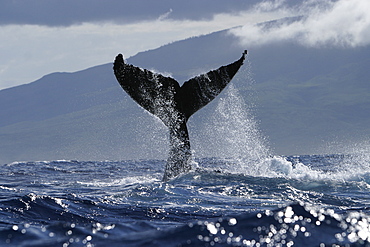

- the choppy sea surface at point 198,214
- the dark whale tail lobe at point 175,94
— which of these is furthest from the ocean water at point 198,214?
the dark whale tail lobe at point 175,94

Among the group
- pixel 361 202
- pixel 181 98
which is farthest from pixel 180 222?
pixel 181 98

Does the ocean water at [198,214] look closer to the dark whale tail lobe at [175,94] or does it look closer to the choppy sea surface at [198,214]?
the choppy sea surface at [198,214]

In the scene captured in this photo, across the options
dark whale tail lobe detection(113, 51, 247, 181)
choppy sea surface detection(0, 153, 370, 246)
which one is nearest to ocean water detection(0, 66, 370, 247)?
choppy sea surface detection(0, 153, 370, 246)

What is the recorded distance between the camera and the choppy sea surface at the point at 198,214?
18.3ft

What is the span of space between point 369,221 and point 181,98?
536 cm

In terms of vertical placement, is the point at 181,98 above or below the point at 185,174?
above

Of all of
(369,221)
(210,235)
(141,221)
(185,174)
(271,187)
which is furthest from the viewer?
(185,174)

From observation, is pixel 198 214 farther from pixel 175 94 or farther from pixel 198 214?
pixel 175 94

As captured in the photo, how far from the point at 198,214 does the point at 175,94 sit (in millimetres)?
3611

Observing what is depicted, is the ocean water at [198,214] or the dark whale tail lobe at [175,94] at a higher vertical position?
the dark whale tail lobe at [175,94]

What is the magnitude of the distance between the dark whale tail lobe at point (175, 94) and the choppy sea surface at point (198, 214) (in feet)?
1.98

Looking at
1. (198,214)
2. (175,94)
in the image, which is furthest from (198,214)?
(175,94)

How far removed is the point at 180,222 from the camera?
7223 mm

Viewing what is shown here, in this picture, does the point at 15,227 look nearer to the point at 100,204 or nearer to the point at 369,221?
the point at 100,204
